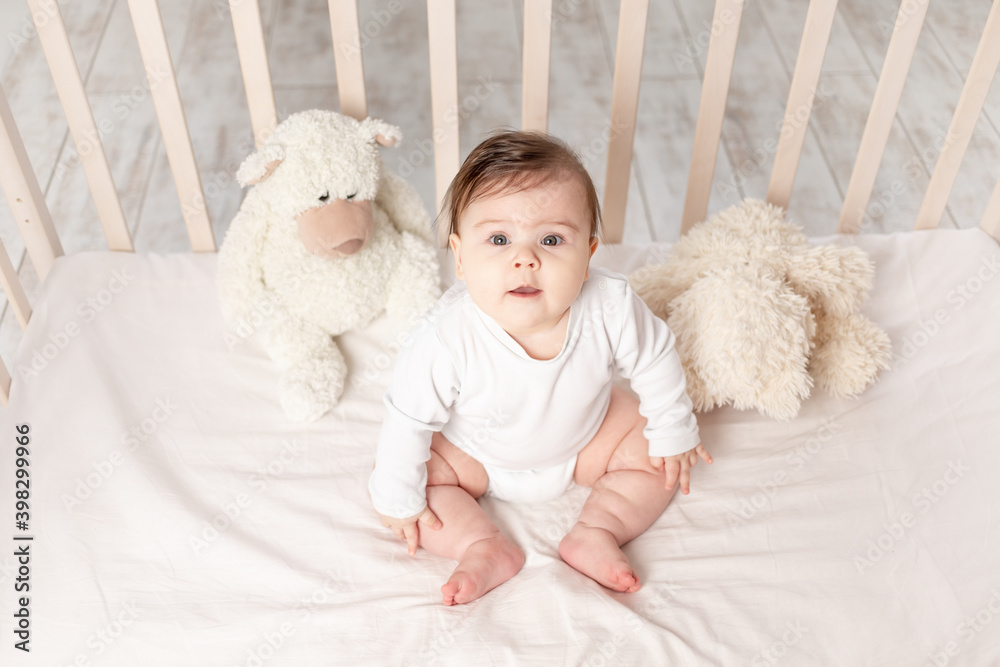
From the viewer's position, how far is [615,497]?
3.32 ft

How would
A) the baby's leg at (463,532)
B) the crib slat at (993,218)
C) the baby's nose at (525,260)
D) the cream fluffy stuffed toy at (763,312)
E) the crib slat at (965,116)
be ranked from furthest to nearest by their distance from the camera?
the crib slat at (993,218) → the crib slat at (965,116) → the cream fluffy stuffed toy at (763,312) → the baby's leg at (463,532) → the baby's nose at (525,260)

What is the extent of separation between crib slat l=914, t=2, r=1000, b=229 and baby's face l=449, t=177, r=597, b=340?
725 mm

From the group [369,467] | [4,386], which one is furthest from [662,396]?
[4,386]

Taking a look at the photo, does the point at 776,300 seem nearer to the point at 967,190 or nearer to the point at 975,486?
the point at 975,486

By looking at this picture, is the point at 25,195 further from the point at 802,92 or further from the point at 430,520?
the point at 802,92

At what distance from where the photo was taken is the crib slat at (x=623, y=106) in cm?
116

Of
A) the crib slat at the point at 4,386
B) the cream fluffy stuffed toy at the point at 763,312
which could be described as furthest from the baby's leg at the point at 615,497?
the crib slat at the point at 4,386

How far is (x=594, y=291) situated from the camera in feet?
3.08

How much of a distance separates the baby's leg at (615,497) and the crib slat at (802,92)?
46 cm

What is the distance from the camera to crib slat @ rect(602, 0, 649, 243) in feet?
3.79

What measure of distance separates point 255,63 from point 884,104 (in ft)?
2.92

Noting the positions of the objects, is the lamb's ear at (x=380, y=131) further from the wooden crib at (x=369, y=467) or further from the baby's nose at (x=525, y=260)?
the baby's nose at (x=525, y=260)

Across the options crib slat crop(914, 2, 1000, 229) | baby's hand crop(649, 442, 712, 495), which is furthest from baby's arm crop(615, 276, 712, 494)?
crib slat crop(914, 2, 1000, 229)

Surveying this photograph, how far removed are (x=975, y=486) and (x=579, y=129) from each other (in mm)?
1221
